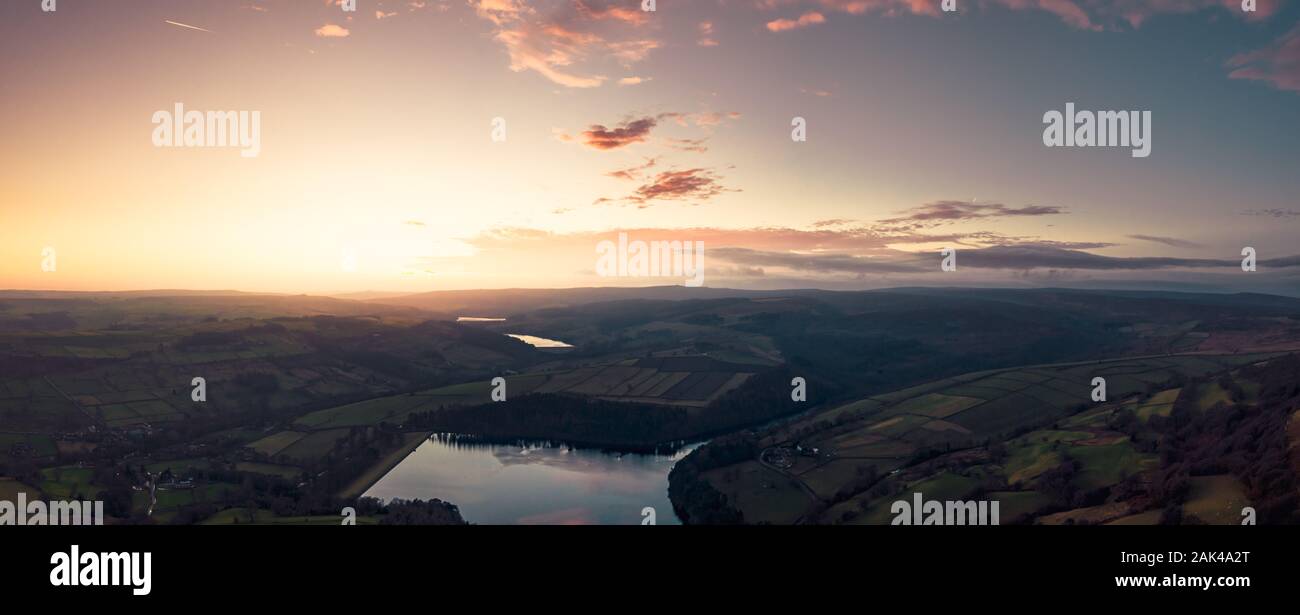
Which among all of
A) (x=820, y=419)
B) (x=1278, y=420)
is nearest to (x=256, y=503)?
(x=820, y=419)

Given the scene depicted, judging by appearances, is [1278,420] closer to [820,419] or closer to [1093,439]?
[1093,439]

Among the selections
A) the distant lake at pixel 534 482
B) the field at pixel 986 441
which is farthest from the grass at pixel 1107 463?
the distant lake at pixel 534 482

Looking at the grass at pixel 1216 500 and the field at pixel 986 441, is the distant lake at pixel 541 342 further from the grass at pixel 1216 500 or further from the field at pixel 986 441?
the grass at pixel 1216 500

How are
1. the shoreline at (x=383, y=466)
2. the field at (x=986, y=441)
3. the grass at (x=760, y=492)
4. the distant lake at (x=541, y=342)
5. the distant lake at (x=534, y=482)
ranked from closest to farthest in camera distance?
1. the field at (x=986, y=441)
2. the grass at (x=760, y=492)
3. the distant lake at (x=534, y=482)
4. the shoreline at (x=383, y=466)
5. the distant lake at (x=541, y=342)

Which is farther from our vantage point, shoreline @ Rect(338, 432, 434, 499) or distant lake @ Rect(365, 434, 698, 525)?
shoreline @ Rect(338, 432, 434, 499)

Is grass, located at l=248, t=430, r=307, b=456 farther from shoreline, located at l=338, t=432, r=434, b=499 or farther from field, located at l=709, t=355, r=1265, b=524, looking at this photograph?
field, located at l=709, t=355, r=1265, b=524

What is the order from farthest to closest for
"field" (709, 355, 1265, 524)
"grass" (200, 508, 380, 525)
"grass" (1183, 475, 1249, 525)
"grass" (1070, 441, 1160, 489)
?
"field" (709, 355, 1265, 524), "grass" (200, 508, 380, 525), "grass" (1070, 441, 1160, 489), "grass" (1183, 475, 1249, 525)

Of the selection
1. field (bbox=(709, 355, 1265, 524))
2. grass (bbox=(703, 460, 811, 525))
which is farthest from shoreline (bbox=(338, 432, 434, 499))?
field (bbox=(709, 355, 1265, 524))

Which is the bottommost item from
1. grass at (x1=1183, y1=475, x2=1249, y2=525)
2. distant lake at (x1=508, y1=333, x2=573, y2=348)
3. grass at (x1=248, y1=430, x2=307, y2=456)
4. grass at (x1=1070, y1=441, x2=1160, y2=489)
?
grass at (x1=248, y1=430, x2=307, y2=456)

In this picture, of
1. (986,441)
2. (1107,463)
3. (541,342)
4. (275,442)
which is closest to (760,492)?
(986,441)
